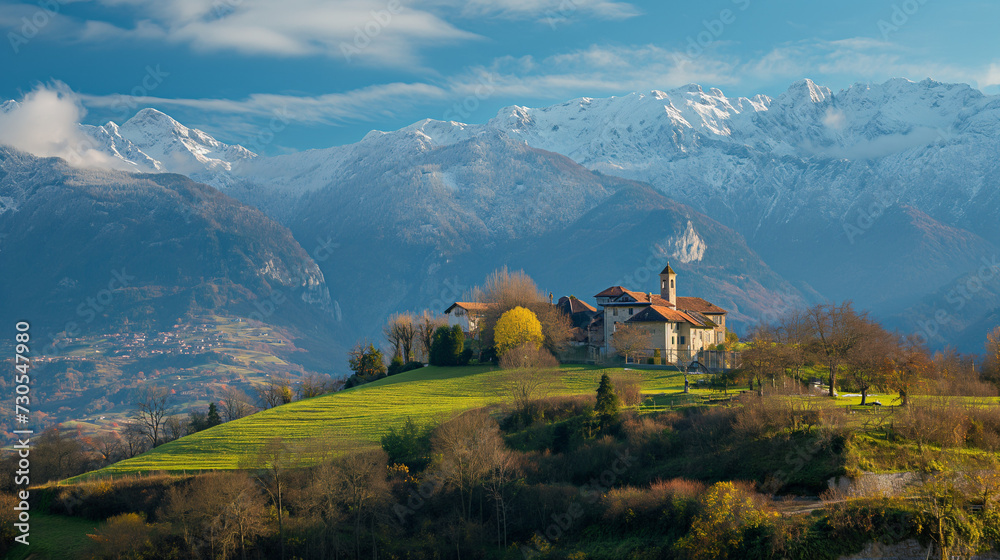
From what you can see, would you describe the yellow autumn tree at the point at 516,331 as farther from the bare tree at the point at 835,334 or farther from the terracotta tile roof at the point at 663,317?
the bare tree at the point at 835,334

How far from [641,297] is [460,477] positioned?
5048 centimetres

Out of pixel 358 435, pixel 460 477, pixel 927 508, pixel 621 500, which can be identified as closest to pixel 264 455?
pixel 358 435

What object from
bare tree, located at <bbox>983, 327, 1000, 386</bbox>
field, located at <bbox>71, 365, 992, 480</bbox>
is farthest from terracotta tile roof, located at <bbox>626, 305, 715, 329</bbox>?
bare tree, located at <bbox>983, 327, 1000, 386</bbox>

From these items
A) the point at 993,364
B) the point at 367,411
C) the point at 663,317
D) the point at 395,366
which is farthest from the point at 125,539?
the point at 993,364

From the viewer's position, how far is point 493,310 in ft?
315

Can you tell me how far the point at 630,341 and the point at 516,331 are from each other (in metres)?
13.8

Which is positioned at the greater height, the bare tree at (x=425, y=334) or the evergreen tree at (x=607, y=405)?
the bare tree at (x=425, y=334)

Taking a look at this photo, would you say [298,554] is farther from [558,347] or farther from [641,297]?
[641,297]

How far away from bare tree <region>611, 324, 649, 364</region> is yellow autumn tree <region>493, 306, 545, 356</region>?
9.40 meters

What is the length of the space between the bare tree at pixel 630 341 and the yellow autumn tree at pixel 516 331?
9.40 m

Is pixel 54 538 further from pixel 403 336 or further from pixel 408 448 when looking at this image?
pixel 403 336

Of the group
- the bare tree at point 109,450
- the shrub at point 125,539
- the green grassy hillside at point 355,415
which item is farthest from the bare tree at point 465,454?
the bare tree at point 109,450

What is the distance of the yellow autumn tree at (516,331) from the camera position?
82.5 metres

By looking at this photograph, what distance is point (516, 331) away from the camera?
83.1 meters
